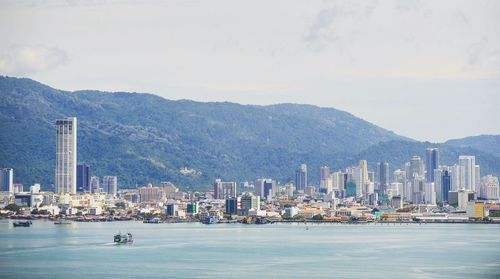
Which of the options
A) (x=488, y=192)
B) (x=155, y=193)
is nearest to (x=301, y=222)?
(x=155, y=193)

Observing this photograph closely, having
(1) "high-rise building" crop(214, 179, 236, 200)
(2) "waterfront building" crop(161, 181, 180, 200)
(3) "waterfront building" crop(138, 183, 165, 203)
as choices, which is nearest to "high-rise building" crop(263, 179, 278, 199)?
(1) "high-rise building" crop(214, 179, 236, 200)

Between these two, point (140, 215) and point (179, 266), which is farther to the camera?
point (140, 215)

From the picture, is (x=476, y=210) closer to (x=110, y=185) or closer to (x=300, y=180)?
(x=110, y=185)

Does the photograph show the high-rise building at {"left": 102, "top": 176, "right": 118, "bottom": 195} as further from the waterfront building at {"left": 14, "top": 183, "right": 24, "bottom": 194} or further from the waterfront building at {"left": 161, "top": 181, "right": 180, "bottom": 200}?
the waterfront building at {"left": 14, "top": 183, "right": 24, "bottom": 194}

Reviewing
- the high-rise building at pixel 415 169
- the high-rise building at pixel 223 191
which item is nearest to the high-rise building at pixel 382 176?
the high-rise building at pixel 415 169

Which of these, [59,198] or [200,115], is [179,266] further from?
[200,115]
